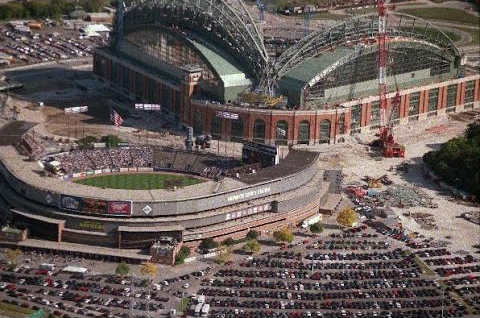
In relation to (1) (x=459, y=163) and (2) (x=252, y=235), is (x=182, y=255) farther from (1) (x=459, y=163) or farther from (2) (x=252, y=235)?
(1) (x=459, y=163)

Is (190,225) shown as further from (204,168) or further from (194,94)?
(194,94)

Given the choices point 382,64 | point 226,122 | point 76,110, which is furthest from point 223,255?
point 382,64

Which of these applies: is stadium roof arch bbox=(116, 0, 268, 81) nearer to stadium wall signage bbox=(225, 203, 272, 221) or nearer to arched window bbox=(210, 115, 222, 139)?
arched window bbox=(210, 115, 222, 139)

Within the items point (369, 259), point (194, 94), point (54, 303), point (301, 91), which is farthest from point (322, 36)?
point (54, 303)

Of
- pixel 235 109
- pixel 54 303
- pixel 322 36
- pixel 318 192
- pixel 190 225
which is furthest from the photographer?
pixel 322 36

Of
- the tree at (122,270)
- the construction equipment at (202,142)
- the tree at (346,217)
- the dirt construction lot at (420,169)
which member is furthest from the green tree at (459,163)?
the tree at (122,270)

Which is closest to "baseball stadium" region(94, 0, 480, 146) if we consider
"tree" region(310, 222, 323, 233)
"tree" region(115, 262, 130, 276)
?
"tree" region(310, 222, 323, 233)

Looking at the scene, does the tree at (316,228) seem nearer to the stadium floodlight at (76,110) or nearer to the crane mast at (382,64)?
the crane mast at (382,64)
